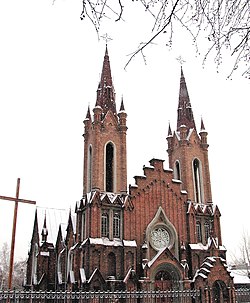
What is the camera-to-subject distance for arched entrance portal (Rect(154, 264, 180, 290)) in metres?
27.4

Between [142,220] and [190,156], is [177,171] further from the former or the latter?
[142,220]

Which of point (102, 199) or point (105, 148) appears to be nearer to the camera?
point (102, 199)

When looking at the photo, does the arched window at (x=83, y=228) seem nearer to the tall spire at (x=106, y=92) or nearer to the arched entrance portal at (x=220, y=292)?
the tall spire at (x=106, y=92)

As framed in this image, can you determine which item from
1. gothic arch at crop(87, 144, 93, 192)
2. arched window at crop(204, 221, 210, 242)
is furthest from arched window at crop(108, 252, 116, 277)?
arched window at crop(204, 221, 210, 242)

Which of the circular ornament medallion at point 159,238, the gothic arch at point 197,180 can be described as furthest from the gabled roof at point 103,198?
the gothic arch at point 197,180

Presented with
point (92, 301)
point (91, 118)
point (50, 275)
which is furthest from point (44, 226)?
point (92, 301)

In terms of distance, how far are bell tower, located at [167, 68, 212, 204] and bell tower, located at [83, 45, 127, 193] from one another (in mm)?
5679

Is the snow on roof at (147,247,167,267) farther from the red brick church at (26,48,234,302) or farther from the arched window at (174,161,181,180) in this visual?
the arched window at (174,161,181,180)

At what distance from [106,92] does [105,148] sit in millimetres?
5886

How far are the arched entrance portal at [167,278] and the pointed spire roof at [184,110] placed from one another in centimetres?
1364

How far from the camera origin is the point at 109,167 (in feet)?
102

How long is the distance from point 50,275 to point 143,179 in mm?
15347

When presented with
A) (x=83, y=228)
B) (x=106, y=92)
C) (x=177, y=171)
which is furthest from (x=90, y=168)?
(x=177, y=171)

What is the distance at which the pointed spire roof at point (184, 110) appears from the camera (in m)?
36.0
